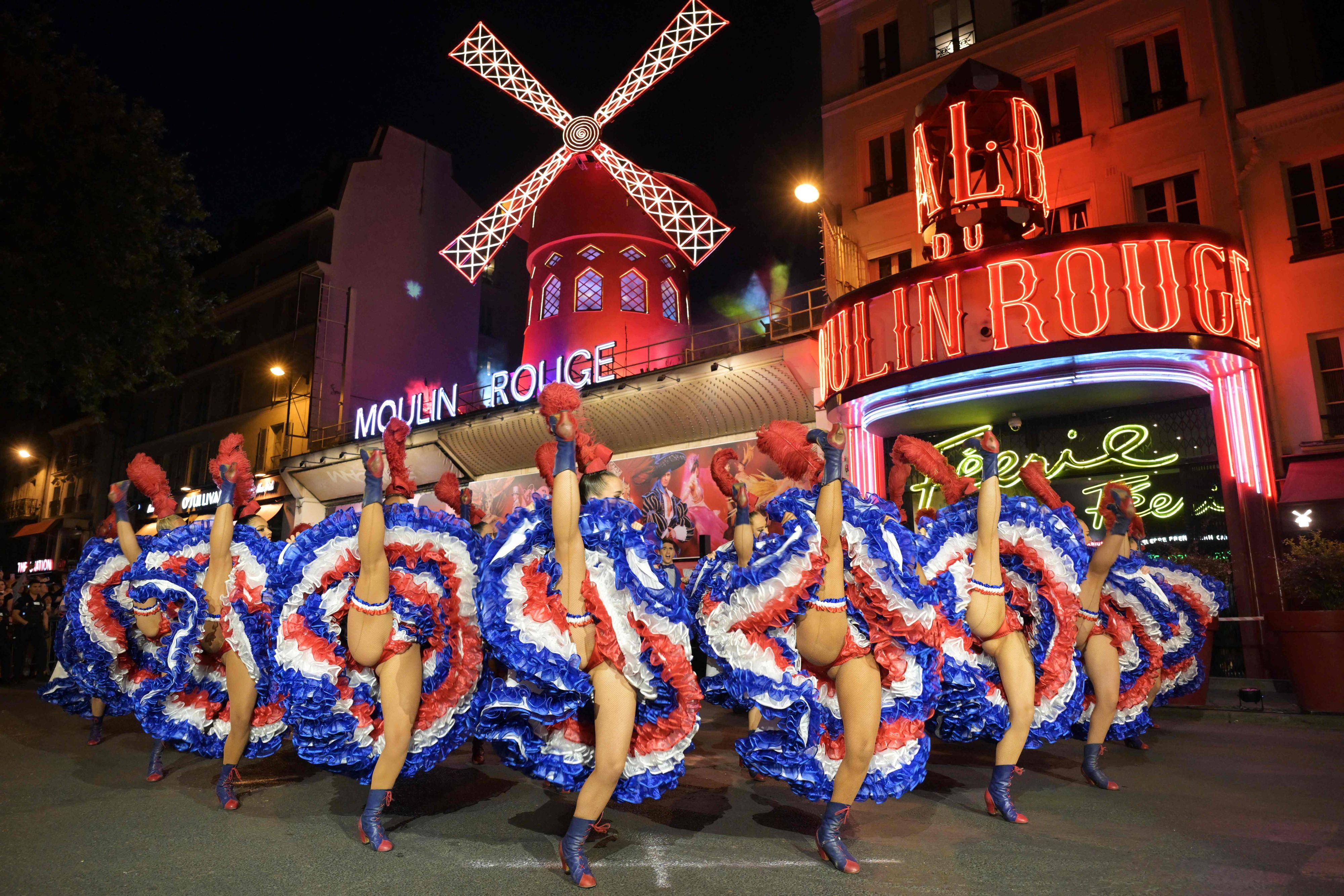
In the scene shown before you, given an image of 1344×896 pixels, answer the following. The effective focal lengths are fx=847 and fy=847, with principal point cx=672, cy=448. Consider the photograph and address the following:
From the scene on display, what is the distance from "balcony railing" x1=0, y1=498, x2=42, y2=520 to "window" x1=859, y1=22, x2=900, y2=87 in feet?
127

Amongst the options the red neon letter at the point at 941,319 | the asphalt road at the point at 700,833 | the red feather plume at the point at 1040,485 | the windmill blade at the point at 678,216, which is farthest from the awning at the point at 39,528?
the red feather plume at the point at 1040,485

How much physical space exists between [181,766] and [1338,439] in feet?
42.0

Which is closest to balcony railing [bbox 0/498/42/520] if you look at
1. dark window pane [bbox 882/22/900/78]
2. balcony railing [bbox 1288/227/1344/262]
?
dark window pane [bbox 882/22/900/78]

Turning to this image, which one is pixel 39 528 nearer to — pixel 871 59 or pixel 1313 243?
pixel 871 59

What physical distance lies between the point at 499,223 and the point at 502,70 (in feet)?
13.4

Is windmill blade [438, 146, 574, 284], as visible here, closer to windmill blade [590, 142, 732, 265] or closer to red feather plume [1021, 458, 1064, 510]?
windmill blade [590, 142, 732, 265]

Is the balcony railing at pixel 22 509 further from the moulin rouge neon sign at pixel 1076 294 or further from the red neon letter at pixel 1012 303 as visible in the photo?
the red neon letter at pixel 1012 303

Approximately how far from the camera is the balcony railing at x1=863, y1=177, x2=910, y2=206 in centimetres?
1439

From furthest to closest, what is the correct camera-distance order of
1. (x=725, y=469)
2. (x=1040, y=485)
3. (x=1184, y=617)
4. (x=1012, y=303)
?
(x=1012, y=303) → (x=1184, y=617) → (x=1040, y=485) → (x=725, y=469)

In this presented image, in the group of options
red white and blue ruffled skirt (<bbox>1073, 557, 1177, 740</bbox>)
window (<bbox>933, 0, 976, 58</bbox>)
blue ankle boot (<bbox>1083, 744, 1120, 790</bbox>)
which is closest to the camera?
blue ankle boot (<bbox>1083, 744, 1120, 790</bbox>)

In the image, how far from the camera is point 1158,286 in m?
10.2

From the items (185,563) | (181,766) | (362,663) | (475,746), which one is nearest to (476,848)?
(362,663)

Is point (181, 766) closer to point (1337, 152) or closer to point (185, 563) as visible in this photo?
point (185, 563)

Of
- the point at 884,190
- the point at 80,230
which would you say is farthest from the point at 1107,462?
the point at 80,230
